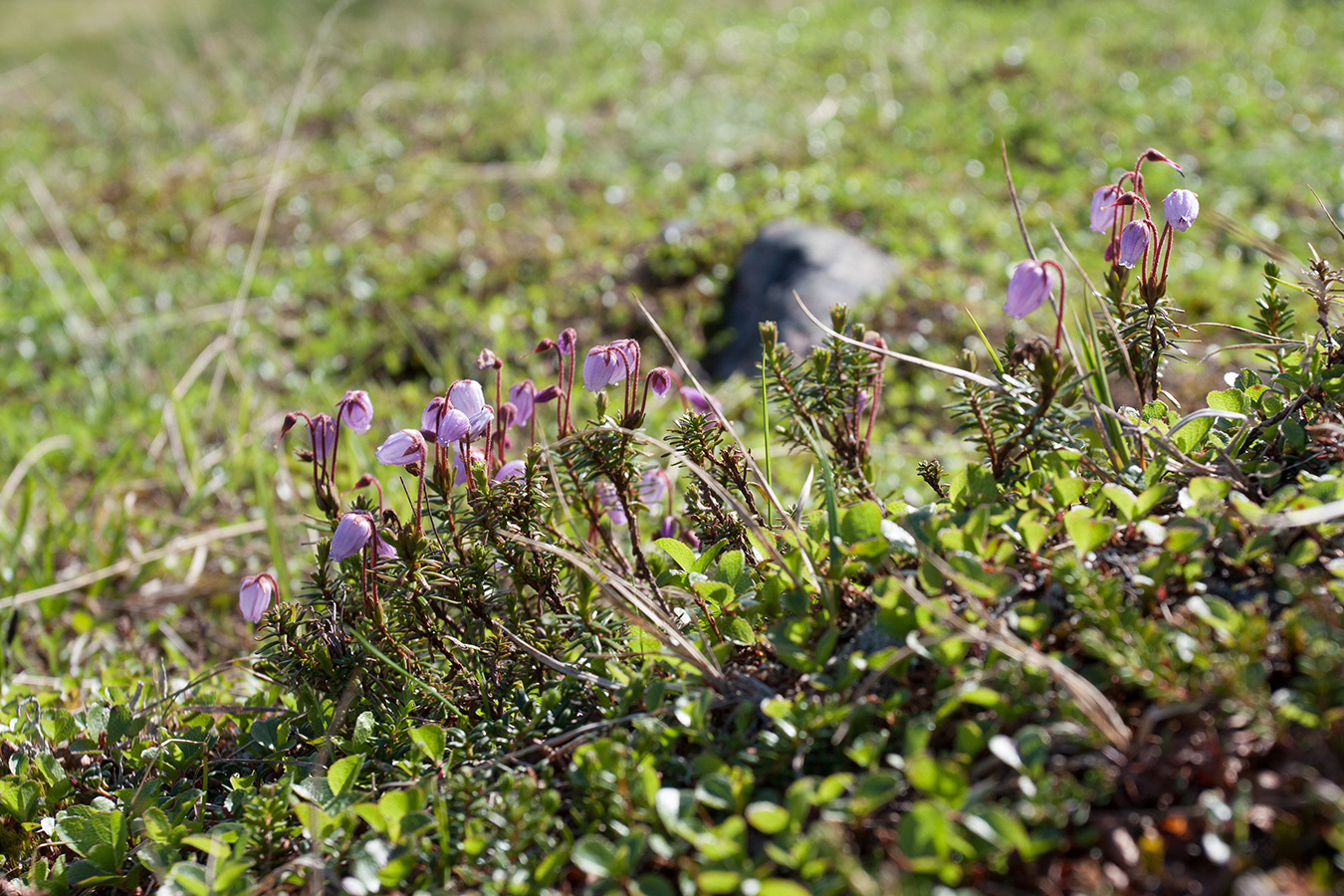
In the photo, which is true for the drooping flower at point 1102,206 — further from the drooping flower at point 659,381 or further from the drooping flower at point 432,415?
the drooping flower at point 432,415

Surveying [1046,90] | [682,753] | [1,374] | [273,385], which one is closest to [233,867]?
[682,753]

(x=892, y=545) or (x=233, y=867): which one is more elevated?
(x=892, y=545)

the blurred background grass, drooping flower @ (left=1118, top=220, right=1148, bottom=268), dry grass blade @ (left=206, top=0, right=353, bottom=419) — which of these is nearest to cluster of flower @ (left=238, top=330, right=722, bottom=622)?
drooping flower @ (left=1118, top=220, right=1148, bottom=268)

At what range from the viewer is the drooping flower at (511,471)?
180cm

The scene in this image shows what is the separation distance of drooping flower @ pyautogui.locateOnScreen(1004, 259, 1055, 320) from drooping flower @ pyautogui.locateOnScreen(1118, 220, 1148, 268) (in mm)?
285

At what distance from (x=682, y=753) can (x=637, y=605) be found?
0.83 feet

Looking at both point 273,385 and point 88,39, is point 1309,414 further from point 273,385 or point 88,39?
point 88,39

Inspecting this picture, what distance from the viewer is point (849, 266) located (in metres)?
5.05

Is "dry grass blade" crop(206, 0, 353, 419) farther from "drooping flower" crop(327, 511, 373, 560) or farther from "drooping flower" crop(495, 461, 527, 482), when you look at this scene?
"drooping flower" crop(327, 511, 373, 560)

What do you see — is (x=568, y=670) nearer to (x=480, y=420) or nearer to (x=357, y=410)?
(x=480, y=420)

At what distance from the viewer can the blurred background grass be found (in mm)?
3902

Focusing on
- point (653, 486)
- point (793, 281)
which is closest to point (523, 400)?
point (653, 486)

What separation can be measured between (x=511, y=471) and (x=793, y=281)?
10.9 feet

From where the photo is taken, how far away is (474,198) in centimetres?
714
